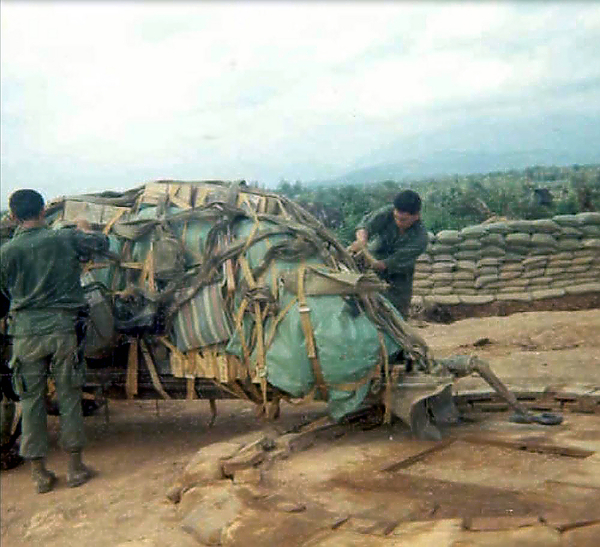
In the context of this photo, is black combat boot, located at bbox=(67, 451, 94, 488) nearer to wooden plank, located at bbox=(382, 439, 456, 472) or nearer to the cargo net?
the cargo net

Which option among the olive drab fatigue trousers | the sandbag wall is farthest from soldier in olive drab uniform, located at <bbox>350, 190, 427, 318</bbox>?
the sandbag wall

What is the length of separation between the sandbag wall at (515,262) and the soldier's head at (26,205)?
7.22 m

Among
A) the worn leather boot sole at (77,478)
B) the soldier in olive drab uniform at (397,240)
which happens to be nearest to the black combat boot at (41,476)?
the worn leather boot sole at (77,478)

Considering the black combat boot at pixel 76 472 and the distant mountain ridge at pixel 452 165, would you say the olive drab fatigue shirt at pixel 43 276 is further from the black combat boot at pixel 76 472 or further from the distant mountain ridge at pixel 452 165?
the distant mountain ridge at pixel 452 165

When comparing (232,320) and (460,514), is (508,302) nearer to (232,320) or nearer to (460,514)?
(232,320)

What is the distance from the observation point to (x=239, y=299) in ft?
16.5

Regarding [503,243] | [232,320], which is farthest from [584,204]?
[232,320]

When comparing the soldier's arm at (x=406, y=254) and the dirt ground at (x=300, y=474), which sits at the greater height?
the soldier's arm at (x=406, y=254)

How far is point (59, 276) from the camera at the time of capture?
5.09 metres

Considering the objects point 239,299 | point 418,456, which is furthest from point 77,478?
point 418,456

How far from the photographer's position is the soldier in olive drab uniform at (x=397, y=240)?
613 centimetres

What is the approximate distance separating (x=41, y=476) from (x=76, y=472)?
22cm

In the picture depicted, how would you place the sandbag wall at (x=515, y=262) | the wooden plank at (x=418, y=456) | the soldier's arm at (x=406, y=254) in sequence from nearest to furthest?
the wooden plank at (x=418, y=456) → the soldier's arm at (x=406, y=254) → the sandbag wall at (x=515, y=262)

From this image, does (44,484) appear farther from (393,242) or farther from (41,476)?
(393,242)
